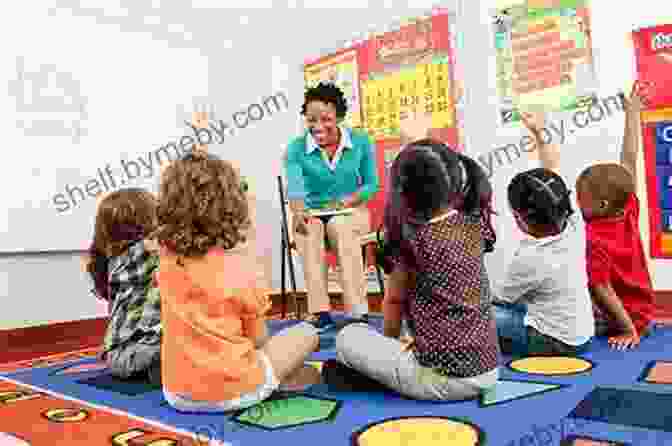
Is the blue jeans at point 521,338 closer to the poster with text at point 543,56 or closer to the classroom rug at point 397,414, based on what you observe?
the classroom rug at point 397,414

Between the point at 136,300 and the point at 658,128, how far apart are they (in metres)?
2.10

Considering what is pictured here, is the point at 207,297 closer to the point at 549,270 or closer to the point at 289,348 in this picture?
the point at 289,348

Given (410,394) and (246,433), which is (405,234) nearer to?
(410,394)

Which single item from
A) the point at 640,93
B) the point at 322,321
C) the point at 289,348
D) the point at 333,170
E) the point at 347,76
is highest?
the point at 347,76

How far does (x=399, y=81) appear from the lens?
3.06 meters

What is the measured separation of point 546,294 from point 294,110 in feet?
7.77

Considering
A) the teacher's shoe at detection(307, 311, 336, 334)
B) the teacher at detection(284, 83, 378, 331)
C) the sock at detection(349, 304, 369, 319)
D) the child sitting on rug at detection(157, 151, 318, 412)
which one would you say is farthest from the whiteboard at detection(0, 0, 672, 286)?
the child sitting on rug at detection(157, 151, 318, 412)

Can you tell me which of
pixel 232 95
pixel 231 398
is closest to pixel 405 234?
pixel 231 398

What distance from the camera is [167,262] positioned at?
1.27m

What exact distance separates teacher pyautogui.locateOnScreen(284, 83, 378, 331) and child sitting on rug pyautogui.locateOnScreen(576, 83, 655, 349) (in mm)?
874

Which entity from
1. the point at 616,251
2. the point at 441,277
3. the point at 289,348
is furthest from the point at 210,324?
the point at 616,251

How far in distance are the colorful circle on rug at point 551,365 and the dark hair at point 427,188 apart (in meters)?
0.45

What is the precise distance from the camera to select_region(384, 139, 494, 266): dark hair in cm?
121

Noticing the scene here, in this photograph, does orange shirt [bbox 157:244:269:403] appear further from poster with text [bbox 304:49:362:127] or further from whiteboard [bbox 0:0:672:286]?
poster with text [bbox 304:49:362:127]
